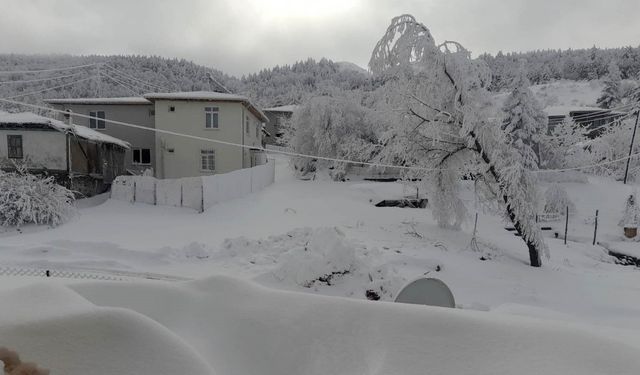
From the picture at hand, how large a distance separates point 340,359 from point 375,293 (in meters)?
5.68

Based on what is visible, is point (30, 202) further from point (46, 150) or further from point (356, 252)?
point (356, 252)

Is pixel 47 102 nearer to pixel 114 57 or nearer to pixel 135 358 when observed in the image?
pixel 135 358

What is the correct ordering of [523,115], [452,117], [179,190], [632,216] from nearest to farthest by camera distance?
[452,117] → [179,190] → [632,216] → [523,115]

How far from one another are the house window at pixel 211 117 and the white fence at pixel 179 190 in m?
7.48

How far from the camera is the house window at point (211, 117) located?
25703mm

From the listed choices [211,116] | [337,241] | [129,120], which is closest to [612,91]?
[211,116]

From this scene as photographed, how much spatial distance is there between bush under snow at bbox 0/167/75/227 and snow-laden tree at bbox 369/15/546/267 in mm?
12583

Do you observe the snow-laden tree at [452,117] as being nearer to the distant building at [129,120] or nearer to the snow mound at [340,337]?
the snow mound at [340,337]

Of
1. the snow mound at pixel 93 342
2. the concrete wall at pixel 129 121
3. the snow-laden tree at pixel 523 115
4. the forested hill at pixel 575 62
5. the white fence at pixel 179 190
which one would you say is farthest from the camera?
the forested hill at pixel 575 62

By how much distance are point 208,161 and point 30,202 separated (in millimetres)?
13178

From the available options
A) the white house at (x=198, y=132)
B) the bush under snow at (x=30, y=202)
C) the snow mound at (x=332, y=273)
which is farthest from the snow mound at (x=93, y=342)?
the white house at (x=198, y=132)

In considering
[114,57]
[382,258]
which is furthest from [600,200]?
[114,57]

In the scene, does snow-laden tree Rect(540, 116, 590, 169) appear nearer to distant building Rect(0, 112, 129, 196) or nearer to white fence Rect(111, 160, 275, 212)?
white fence Rect(111, 160, 275, 212)

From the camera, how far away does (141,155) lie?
94.5ft
